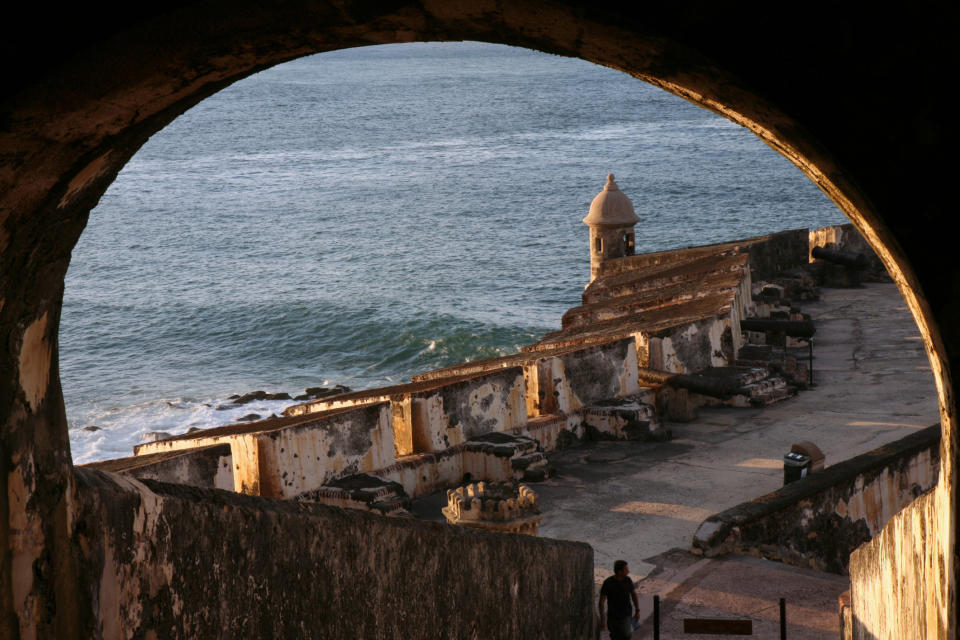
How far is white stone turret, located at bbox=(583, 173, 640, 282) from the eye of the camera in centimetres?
2472

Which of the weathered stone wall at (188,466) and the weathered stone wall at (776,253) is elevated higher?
the weathered stone wall at (776,253)

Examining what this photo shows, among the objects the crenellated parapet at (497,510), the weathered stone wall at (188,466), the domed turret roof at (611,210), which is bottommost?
the crenellated parapet at (497,510)

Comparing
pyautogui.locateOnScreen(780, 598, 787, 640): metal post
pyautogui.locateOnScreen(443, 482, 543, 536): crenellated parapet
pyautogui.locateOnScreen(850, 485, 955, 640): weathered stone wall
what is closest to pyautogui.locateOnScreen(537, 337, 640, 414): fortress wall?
pyautogui.locateOnScreen(443, 482, 543, 536): crenellated parapet

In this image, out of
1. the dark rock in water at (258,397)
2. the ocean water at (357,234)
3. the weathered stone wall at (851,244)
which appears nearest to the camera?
the weathered stone wall at (851,244)

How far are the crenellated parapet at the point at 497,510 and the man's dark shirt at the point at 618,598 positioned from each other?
0.87 m

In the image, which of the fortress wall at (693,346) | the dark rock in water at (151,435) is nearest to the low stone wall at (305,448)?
the fortress wall at (693,346)

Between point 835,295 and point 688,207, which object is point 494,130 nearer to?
point 688,207

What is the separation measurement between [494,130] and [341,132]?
1188 cm

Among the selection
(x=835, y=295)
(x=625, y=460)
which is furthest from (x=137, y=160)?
(x=625, y=460)

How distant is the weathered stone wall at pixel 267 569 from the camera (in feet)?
9.68

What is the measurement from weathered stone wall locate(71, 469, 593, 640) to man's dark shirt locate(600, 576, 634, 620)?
177 cm

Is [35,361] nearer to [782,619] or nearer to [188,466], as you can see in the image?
[782,619]

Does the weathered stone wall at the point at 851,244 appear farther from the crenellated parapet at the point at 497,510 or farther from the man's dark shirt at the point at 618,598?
the man's dark shirt at the point at 618,598

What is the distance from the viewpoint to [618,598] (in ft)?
21.0
